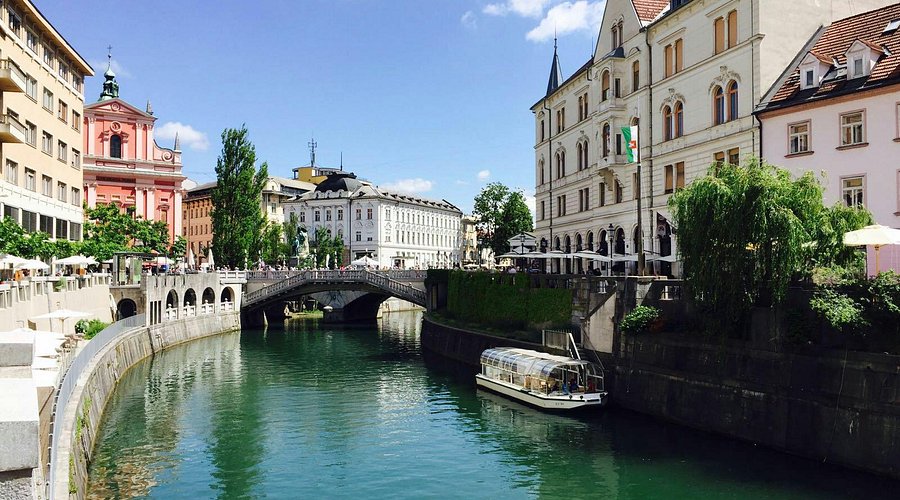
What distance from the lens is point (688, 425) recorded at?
106ft

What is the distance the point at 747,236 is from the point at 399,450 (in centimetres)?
1667

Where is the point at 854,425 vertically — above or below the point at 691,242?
below

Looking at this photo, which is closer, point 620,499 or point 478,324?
point 620,499

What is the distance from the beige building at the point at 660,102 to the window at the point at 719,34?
6 cm

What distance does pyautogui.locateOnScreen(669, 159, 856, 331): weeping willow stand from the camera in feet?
95.3

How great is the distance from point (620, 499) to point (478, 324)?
31256 mm

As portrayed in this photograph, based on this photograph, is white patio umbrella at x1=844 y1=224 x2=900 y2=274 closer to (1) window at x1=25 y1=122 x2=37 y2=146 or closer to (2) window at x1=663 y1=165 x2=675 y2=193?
(2) window at x1=663 y1=165 x2=675 y2=193

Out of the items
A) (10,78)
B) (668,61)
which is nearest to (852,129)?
(668,61)

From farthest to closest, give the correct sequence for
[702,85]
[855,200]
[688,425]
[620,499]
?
1. [702,85]
2. [855,200]
3. [688,425]
4. [620,499]

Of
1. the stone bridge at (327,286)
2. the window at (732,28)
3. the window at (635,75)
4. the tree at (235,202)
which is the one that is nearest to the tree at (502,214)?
the stone bridge at (327,286)

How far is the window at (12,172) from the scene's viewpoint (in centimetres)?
4803

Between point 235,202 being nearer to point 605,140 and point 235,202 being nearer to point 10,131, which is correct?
point 10,131

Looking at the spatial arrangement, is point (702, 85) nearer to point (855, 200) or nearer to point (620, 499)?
point (855, 200)

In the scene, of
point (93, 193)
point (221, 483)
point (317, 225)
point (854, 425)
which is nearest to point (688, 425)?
point (854, 425)
